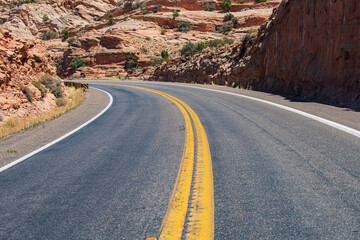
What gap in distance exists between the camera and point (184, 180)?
3420 mm

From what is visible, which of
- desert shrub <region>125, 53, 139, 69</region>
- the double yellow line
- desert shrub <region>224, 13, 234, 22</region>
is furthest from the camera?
desert shrub <region>224, 13, 234, 22</region>

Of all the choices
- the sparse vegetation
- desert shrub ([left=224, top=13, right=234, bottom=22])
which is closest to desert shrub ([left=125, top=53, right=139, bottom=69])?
the sparse vegetation

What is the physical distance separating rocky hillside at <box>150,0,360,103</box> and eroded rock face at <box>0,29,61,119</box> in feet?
40.5

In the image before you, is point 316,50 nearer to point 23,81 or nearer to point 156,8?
point 23,81

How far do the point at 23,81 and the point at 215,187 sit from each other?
12561 mm

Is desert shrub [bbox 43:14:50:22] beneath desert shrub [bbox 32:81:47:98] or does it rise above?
above

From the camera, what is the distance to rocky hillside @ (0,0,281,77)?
169 ft

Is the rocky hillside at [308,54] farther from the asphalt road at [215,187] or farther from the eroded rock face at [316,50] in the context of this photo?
the asphalt road at [215,187]

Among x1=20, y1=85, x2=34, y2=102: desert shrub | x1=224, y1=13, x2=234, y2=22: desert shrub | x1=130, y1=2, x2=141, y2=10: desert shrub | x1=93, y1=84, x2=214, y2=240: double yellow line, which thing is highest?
x1=130, y1=2, x2=141, y2=10: desert shrub

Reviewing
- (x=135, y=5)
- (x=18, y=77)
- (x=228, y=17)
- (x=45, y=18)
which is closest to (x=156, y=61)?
(x=228, y=17)

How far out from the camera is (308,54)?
12047 millimetres

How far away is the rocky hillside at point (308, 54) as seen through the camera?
377 inches

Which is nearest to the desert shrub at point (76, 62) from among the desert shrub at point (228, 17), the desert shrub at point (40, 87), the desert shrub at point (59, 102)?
the desert shrub at point (228, 17)

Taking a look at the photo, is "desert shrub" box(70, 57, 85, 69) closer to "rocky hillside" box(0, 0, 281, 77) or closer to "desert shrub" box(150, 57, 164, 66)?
"rocky hillside" box(0, 0, 281, 77)
